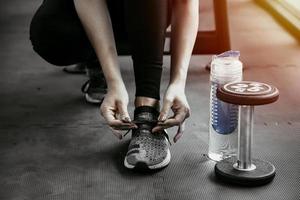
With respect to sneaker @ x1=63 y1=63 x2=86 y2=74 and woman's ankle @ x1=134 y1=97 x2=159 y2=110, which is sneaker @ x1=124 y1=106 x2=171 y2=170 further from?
sneaker @ x1=63 y1=63 x2=86 y2=74

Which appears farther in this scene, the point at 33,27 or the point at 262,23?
the point at 262,23

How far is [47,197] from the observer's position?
132 centimetres

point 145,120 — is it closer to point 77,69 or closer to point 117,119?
point 117,119

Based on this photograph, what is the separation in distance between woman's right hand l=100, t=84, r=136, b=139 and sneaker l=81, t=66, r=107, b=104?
0.43 meters

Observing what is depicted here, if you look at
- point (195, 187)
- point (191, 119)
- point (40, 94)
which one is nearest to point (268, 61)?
point (191, 119)

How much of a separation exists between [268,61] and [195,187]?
3.56 ft

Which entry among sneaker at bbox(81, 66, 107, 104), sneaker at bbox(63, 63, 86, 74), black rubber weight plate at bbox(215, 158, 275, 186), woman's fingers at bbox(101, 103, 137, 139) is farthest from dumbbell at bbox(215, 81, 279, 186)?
sneaker at bbox(63, 63, 86, 74)

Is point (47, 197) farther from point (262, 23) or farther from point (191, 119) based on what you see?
point (262, 23)

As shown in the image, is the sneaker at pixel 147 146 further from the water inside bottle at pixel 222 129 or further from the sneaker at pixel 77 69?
the sneaker at pixel 77 69

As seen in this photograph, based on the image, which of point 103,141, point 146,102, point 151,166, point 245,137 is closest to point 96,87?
point 103,141

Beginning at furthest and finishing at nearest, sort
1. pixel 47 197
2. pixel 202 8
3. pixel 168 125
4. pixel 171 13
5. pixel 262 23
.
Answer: pixel 202 8
pixel 262 23
pixel 171 13
pixel 168 125
pixel 47 197

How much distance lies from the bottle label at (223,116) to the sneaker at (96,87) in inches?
21.0

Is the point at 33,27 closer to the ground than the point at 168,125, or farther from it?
farther from it

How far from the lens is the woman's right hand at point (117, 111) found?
1.42 meters
